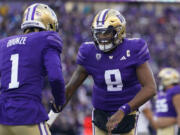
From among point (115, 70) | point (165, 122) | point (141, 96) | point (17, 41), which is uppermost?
point (17, 41)

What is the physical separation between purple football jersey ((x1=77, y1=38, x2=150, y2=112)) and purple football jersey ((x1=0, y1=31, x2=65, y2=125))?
80 centimetres

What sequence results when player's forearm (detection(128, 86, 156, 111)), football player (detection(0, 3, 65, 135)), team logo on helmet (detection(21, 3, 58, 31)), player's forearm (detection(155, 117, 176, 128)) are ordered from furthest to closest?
player's forearm (detection(155, 117, 176, 128)) → player's forearm (detection(128, 86, 156, 111)) → team logo on helmet (detection(21, 3, 58, 31)) → football player (detection(0, 3, 65, 135))

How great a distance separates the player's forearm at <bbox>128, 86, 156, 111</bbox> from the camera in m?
4.46

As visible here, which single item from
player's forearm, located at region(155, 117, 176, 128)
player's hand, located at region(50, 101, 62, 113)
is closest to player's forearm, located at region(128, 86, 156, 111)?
player's hand, located at region(50, 101, 62, 113)

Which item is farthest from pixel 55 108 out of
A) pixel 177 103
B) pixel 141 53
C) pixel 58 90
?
pixel 177 103

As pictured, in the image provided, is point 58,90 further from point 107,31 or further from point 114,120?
point 107,31

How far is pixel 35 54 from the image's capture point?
390 cm

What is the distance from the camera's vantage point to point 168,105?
7578 millimetres

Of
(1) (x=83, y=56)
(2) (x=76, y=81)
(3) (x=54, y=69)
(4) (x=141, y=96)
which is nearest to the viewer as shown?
(3) (x=54, y=69)

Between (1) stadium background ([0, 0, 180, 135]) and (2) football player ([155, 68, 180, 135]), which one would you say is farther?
(1) stadium background ([0, 0, 180, 135])

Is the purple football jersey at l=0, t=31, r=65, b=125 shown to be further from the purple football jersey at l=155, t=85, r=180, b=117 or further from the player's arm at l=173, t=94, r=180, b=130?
the purple football jersey at l=155, t=85, r=180, b=117

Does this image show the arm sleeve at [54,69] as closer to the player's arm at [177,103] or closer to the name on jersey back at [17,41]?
the name on jersey back at [17,41]

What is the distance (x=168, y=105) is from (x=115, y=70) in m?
3.18

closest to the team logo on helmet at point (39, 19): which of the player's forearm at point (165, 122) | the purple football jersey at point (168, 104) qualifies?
the purple football jersey at point (168, 104)
